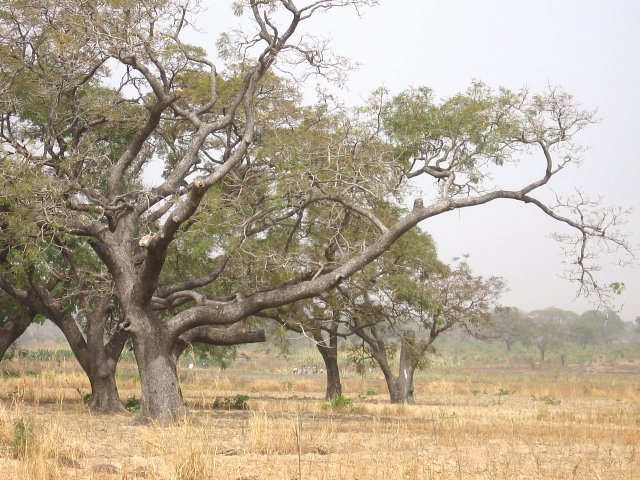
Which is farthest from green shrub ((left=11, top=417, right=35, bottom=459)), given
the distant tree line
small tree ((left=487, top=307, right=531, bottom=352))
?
small tree ((left=487, top=307, right=531, bottom=352))

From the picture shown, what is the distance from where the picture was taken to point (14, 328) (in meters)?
18.9

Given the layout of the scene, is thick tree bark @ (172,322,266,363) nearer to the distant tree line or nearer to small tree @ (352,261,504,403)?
small tree @ (352,261,504,403)

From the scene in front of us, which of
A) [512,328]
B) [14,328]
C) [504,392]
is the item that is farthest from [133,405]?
[512,328]

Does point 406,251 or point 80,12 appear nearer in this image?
point 80,12

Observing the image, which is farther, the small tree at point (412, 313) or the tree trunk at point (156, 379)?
the small tree at point (412, 313)

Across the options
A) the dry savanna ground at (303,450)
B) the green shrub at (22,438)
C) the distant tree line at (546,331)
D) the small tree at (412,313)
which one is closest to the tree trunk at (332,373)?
the small tree at (412,313)

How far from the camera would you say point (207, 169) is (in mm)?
20500

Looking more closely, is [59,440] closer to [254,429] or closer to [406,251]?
[254,429]

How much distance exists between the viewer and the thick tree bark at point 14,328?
18.7m

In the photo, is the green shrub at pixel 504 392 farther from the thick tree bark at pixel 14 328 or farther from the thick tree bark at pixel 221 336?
the thick tree bark at pixel 14 328

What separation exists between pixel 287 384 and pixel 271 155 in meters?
18.7

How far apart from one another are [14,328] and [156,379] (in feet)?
23.5

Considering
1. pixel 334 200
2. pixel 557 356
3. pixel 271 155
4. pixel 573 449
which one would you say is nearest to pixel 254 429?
pixel 573 449

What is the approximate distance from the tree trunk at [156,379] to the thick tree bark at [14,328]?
6177mm
